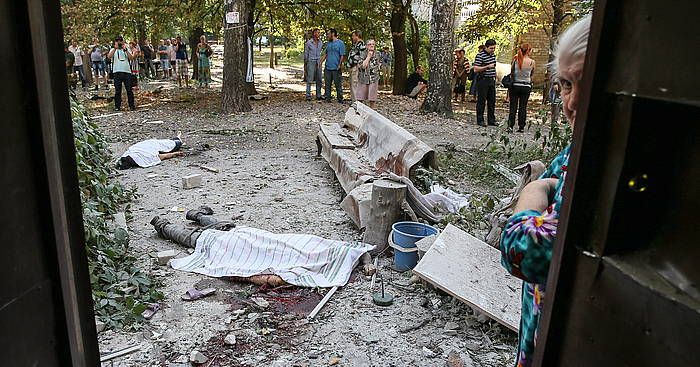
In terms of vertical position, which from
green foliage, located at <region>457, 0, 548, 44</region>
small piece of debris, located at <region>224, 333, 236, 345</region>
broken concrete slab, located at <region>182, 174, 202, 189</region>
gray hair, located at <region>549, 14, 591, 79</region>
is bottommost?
small piece of debris, located at <region>224, 333, 236, 345</region>

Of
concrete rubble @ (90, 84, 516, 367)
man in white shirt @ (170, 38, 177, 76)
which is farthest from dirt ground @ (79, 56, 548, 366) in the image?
man in white shirt @ (170, 38, 177, 76)

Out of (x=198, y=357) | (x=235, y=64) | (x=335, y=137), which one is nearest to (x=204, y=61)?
(x=235, y=64)

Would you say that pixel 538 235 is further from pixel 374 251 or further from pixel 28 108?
pixel 374 251

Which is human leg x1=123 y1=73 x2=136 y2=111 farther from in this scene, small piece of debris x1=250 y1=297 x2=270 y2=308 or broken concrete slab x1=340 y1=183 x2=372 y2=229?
small piece of debris x1=250 y1=297 x2=270 y2=308

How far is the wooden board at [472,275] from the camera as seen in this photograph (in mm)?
3730

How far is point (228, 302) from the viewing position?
4.18m

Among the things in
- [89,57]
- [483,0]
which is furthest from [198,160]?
[89,57]

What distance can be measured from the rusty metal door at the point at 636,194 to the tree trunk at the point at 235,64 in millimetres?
12400

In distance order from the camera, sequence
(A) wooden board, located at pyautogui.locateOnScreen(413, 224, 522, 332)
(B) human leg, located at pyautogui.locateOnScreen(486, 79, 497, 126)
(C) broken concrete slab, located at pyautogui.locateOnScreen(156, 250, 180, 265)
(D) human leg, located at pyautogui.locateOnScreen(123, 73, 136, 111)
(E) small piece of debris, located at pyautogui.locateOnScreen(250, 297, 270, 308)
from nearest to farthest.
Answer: (A) wooden board, located at pyautogui.locateOnScreen(413, 224, 522, 332) < (E) small piece of debris, located at pyautogui.locateOnScreen(250, 297, 270, 308) < (C) broken concrete slab, located at pyautogui.locateOnScreen(156, 250, 180, 265) < (B) human leg, located at pyautogui.locateOnScreen(486, 79, 497, 126) < (D) human leg, located at pyautogui.locateOnScreen(123, 73, 136, 111)

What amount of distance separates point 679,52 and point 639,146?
19 centimetres

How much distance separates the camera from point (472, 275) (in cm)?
404

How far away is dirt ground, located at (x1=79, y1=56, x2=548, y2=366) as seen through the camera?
3520mm

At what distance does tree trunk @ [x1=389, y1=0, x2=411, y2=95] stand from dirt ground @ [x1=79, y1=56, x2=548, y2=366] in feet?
24.4

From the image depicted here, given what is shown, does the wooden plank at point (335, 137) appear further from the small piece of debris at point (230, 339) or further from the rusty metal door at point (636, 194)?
the rusty metal door at point (636, 194)
